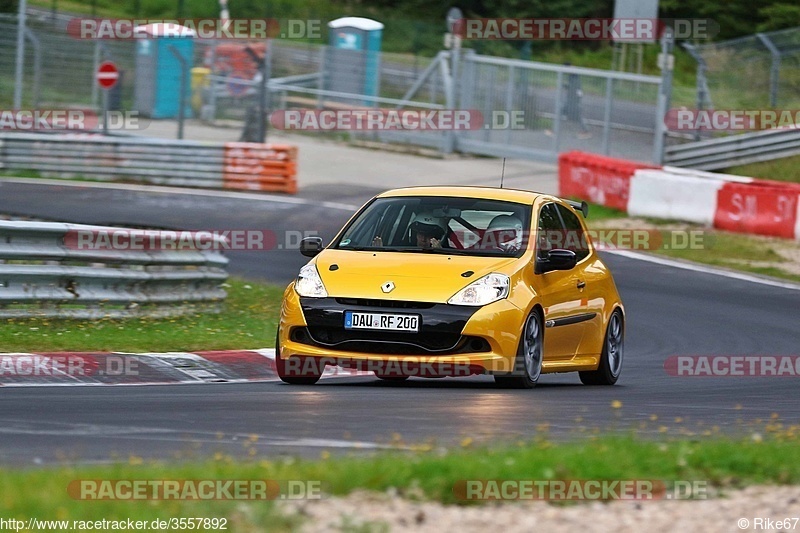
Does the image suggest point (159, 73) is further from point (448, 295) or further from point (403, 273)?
point (448, 295)

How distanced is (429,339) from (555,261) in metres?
1.34

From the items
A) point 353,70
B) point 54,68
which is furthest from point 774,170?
point 54,68

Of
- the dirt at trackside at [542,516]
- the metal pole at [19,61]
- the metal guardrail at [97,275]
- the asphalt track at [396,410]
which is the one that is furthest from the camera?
the metal pole at [19,61]

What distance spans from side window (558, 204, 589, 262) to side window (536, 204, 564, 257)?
12 centimetres

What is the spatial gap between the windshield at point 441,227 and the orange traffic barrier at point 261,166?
16956mm

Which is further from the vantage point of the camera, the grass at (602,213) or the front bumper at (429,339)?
the grass at (602,213)

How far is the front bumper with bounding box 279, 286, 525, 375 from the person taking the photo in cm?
981

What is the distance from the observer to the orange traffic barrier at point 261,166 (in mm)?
28031

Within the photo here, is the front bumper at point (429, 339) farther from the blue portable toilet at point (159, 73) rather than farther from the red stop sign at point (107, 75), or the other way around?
the blue portable toilet at point (159, 73)

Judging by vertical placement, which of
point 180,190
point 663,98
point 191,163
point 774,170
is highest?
point 663,98

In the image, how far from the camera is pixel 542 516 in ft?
19.0

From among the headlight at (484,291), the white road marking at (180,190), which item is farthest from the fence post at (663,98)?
the headlight at (484,291)

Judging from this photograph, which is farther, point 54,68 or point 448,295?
point 54,68

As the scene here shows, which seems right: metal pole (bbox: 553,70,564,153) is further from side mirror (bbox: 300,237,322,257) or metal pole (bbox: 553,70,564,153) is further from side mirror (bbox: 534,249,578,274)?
side mirror (bbox: 300,237,322,257)
